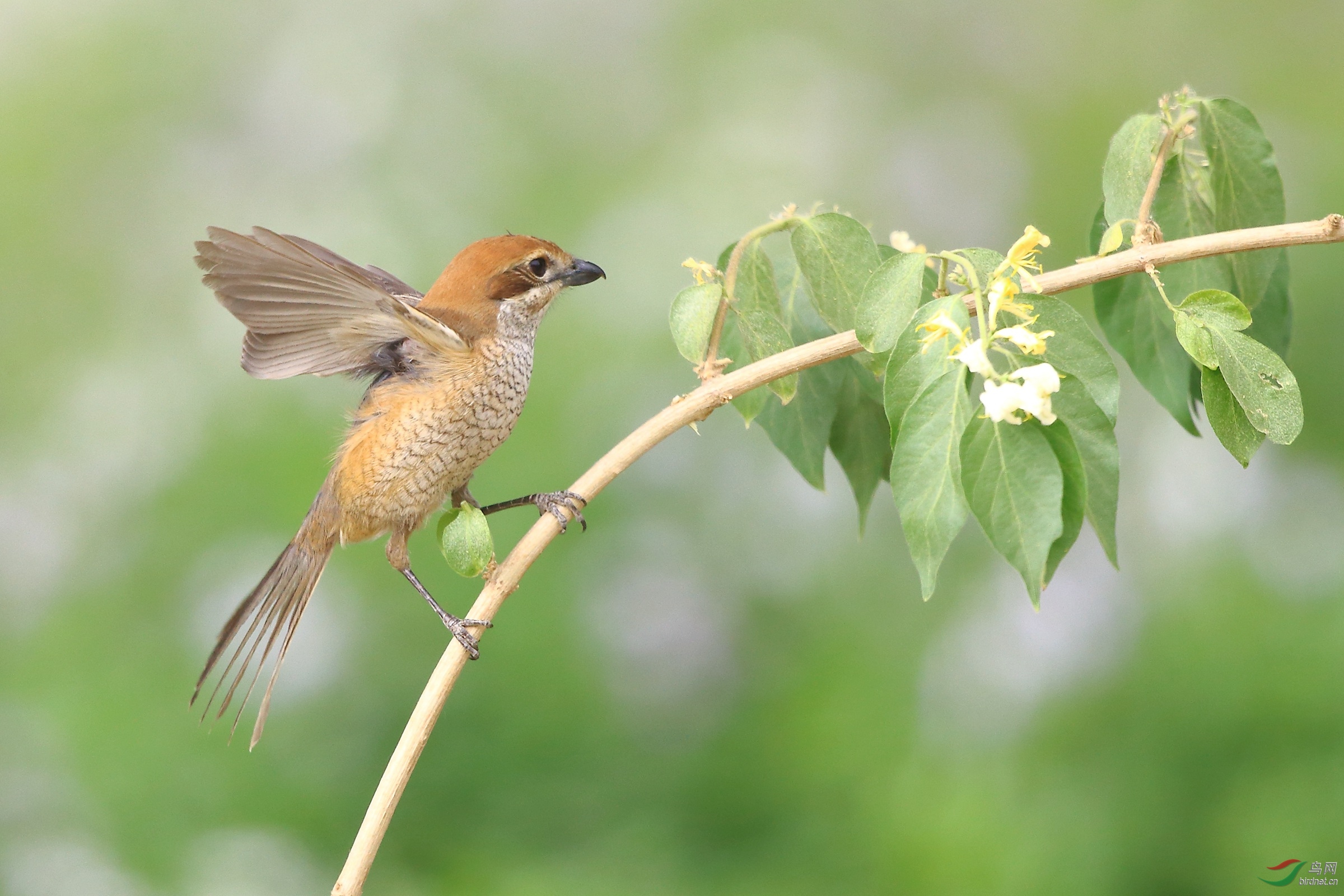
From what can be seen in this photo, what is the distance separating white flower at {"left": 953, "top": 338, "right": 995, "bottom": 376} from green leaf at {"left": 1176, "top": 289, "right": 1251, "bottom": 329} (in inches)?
6.4

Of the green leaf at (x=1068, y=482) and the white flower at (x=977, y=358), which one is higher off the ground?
the white flower at (x=977, y=358)

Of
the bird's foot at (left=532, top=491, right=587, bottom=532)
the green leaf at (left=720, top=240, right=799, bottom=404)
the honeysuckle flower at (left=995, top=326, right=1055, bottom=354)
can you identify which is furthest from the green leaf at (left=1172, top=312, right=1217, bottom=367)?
the bird's foot at (left=532, top=491, right=587, bottom=532)

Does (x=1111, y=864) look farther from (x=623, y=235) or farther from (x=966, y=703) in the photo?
(x=623, y=235)

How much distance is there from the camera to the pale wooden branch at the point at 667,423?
575 millimetres

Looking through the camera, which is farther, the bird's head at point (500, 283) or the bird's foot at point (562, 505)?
the bird's head at point (500, 283)

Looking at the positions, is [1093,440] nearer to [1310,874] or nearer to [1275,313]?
[1275,313]

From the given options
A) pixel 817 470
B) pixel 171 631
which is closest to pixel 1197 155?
pixel 817 470

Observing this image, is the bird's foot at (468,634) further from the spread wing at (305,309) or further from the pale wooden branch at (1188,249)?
the pale wooden branch at (1188,249)

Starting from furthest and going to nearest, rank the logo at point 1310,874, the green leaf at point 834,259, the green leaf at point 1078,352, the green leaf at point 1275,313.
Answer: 1. the logo at point 1310,874
2. the green leaf at point 1275,313
3. the green leaf at point 834,259
4. the green leaf at point 1078,352

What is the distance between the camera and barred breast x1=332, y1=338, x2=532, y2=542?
2.64 ft

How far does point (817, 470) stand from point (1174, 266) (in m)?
0.31

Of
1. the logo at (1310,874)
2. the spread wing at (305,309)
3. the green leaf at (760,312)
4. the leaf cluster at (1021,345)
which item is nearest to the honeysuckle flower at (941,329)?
the leaf cluster at (1021,345)

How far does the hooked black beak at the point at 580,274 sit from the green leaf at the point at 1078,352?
397 mm

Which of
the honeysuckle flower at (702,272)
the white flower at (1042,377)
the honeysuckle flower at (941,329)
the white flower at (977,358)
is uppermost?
the honeysuckle flower at (702,272)
